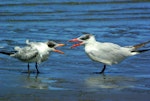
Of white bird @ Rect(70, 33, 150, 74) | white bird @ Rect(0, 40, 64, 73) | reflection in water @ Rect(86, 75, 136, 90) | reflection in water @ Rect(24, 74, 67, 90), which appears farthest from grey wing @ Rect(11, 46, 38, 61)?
reflection in water @ Rect(86, 75, 136, 90)

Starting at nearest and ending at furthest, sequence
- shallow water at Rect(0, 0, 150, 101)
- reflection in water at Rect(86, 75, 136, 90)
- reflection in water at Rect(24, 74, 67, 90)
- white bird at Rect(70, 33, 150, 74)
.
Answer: shallow water at Rect(0, 0, 150, 101) → reflection in water at Rect(24, 74, 67, 90) → reflection in water at Rect(86, 75, 136, 90) → white bird at Rect(70, 33, 150, 74)

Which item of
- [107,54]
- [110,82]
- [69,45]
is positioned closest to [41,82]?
[110,82]

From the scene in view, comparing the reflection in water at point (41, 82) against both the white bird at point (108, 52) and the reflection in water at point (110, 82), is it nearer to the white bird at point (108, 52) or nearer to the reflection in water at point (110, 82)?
the reflection in water at point (110, 82)

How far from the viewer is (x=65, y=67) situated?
12.7 m

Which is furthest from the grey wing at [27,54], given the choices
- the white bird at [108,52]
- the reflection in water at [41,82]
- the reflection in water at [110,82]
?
the reflection in water at [110,82]

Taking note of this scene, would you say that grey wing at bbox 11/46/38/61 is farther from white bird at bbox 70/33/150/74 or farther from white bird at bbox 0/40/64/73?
white bird at bbox 70/33/150/74

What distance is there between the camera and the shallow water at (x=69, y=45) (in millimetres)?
9906

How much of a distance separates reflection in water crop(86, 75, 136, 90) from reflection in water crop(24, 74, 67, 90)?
2.11ft

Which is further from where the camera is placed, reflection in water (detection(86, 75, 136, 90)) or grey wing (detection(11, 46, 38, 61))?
grey wing (detection(11, 46, 38, 61))

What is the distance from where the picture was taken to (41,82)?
11.0 meters

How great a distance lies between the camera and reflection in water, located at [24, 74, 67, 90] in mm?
10391

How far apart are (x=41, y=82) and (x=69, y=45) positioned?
16.4 feet

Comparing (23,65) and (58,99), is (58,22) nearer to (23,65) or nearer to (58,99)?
(23,65)

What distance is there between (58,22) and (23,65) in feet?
24.8
